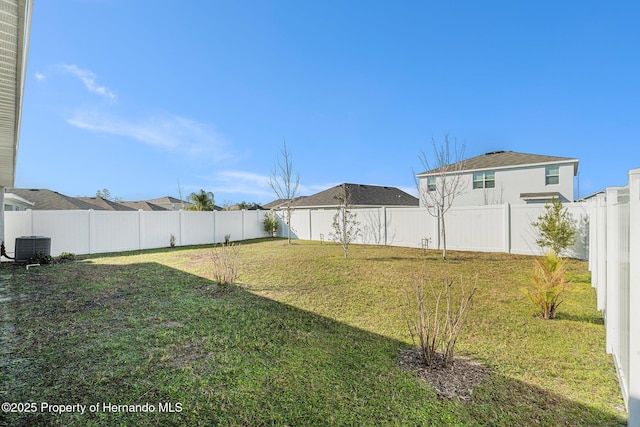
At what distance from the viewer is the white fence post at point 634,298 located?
1604 millimetres

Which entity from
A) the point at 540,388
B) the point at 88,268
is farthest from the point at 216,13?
the point at 540,388

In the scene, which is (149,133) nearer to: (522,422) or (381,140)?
(381,140)

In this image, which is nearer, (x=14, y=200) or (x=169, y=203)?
(x=14, y=200)

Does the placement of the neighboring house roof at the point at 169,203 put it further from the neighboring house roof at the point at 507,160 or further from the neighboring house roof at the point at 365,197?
the neighboring house roof at the point at 507,160

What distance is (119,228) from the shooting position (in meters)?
12.2

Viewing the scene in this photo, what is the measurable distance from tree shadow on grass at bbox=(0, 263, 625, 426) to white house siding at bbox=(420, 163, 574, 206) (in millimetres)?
13681

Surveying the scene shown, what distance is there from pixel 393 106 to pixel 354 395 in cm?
1454

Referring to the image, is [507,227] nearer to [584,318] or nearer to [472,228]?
[472,228]

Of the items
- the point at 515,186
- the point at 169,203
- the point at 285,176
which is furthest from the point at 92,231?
the point at 169,203

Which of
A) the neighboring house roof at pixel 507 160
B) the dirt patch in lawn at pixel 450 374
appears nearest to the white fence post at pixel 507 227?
the neighboring house roof at pixel 507 160

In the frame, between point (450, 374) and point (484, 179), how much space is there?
58.9 ft

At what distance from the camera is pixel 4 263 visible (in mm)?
8922

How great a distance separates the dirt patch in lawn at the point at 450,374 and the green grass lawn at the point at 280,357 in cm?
8

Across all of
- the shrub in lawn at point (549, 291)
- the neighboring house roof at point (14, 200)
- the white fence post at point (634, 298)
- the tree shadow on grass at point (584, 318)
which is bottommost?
the tree shadow on grass at point (584, 318)
